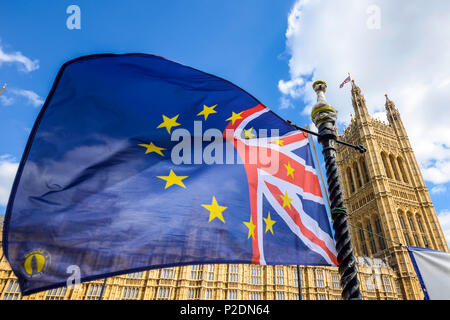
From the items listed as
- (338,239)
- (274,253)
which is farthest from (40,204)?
(338,239)

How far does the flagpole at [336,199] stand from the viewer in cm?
376

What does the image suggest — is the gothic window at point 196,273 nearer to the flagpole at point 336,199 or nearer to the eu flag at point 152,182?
the eu flag at point 152,182

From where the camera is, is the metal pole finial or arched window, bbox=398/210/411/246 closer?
the metal pole finial

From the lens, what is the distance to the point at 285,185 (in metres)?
5.46

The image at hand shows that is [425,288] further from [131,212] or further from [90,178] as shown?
[90,178]

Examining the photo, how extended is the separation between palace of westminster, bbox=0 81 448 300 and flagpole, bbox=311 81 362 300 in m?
18.0

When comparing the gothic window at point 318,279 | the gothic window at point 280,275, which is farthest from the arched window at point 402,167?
the gothic window at point 280,275

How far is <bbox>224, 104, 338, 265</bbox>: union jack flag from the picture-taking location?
497cm

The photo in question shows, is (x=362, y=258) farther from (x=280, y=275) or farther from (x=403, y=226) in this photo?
(x=280, y=275)

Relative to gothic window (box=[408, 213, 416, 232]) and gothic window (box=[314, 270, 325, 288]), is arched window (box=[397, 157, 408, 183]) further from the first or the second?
gothic window (box=[314, 270, 325, 288])

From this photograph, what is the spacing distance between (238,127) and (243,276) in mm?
35923

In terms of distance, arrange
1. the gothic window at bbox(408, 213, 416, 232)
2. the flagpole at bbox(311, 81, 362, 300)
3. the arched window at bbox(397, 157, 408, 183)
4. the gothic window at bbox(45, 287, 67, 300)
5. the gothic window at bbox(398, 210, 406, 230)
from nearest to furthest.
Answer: the flagpole at bbox(311, 81, 362, 300)
the gothic window at bbox(45, 287, 67, 300)
the gothic window at bbox(398, 210, 406, 230)
the gothic window at bbox(408, 213, 416, 232)
the arched window at bbox(397, 157, 408, 183)

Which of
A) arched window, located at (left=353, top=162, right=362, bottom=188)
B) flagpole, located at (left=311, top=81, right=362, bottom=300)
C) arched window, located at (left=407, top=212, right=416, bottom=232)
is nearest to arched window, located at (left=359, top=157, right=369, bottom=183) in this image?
arched window, located at (left=353, top=162, right=362, bottom=188)

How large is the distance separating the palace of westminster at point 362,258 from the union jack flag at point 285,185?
17.3 meters
